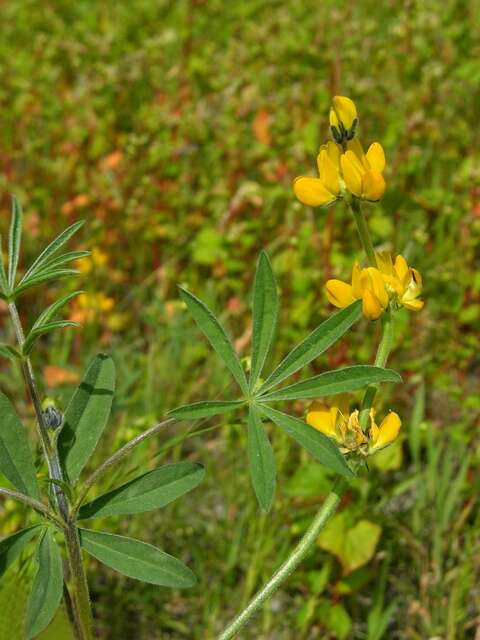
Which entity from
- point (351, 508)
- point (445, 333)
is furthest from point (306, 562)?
point (445, 333)

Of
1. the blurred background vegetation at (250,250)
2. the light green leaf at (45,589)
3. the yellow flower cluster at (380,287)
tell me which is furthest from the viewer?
the blurred background vegetation at (250,250)

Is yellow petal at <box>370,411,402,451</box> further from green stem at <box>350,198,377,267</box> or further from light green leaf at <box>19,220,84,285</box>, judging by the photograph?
light green leaf at <box>19,220,84,285</box>

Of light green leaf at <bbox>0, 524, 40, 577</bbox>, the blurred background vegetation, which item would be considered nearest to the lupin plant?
light green leaf at <bbox>0, 524, 40, 577</bbox>

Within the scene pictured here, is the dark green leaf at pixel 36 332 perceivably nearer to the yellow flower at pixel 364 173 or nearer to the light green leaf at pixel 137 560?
the light green leaf at pixel 137 560

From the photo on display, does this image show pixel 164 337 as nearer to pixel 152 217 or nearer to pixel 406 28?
pixel 152 217

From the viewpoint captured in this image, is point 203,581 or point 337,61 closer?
point 203,581

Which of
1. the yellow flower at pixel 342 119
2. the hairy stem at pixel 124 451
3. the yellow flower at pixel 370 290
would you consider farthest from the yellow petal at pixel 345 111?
the hairy stem at pixel 124 451
